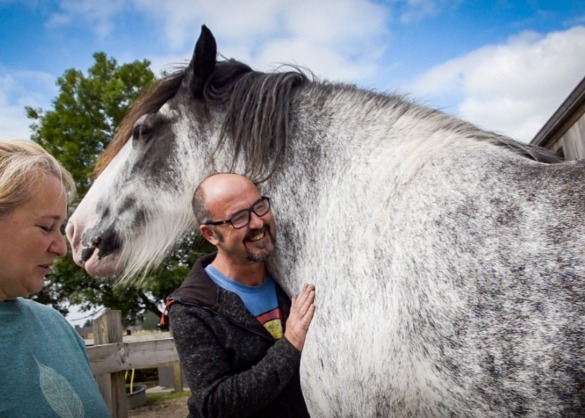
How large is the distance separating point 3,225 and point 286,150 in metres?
1.23

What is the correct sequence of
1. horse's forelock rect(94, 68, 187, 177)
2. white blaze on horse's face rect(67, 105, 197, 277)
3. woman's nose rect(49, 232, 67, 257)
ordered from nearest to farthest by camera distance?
woman's nose rect(49, 232, 67, 257)
white blaze on horse's face rect(67, 105, 197, 277)
horse's forelock rect(94, 68, 187, 177)

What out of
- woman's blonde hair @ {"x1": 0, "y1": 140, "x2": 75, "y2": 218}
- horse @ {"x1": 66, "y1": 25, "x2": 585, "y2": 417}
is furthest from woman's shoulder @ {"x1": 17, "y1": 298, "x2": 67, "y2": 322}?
horse @ {"x1": 66, "y1": 25, "x2": 585, "y2": 417}

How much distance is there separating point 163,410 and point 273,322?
8.40 meters

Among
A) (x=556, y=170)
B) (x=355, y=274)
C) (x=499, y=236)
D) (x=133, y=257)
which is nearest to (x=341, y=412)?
(x=355, y=274)

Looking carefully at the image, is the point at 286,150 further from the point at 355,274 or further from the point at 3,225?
the point at 3,225

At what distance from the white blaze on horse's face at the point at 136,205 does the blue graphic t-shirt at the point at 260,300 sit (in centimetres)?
43

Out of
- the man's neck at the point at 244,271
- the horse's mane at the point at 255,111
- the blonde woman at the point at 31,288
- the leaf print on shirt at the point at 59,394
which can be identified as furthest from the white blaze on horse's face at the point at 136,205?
the leaf print on shirt at the point at 59,394

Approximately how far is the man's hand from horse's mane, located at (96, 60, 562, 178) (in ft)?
A: 2.12

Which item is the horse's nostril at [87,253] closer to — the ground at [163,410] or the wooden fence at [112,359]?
the wooden fence at [112,359]

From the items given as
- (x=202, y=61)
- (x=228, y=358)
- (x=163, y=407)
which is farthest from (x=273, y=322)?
(x=163, y=407)

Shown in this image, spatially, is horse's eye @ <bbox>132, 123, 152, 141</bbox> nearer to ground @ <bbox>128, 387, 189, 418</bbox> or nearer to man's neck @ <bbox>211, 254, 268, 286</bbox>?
man's neck @ <bbox>211, 254, 268, 286</bbox>

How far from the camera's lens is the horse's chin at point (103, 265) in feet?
8.53

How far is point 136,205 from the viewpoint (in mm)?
Answer: 2557

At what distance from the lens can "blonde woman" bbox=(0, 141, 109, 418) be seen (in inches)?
63.2
